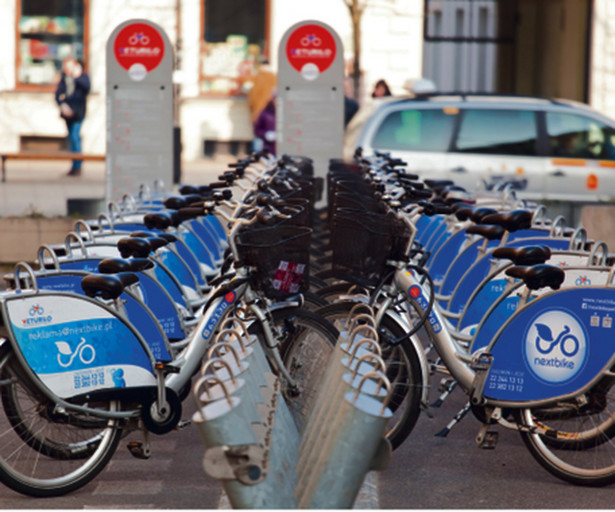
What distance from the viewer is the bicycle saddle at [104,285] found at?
495cm

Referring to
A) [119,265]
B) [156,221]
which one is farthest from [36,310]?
[156,221]

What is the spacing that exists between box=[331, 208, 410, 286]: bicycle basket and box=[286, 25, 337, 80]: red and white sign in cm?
654

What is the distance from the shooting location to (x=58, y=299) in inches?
→ 191

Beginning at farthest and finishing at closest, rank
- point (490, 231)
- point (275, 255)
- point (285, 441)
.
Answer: point (490, 231), point (275, 255), point (285, 441)

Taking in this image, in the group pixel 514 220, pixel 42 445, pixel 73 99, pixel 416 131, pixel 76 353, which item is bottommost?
pixel 42 445

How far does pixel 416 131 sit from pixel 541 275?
23.2 feet

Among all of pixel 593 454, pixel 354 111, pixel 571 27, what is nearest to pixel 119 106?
pixel 354 111

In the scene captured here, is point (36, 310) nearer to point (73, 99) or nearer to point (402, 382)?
point (402, 382)

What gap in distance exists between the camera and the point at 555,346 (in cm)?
511

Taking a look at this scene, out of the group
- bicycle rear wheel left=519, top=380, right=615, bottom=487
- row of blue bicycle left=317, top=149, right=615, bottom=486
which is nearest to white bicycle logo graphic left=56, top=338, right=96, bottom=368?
row of blue bicycle left=317, top=149, right=615, bottom=486

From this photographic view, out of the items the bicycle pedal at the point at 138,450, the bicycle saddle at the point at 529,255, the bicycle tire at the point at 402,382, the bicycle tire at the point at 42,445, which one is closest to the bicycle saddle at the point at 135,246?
the bicycle tire at the point at 42,445

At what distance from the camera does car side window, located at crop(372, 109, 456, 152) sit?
39.1ft

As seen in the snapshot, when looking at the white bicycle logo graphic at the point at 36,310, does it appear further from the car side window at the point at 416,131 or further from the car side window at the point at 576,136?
the car side window at the point at 576,136

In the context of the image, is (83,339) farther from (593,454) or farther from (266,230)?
(593,454)
